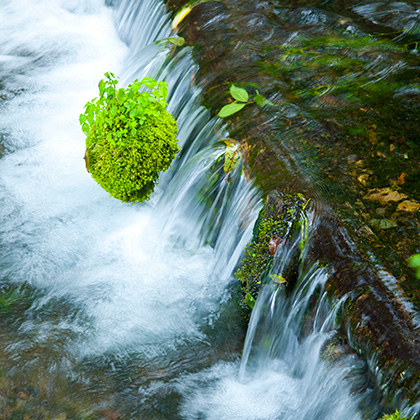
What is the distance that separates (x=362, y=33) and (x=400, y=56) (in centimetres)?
56

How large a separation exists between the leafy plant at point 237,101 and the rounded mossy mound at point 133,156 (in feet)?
1.55

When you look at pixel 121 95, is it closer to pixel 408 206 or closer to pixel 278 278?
pixel 278 278

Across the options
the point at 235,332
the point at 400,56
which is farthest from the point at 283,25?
the point at 235,332

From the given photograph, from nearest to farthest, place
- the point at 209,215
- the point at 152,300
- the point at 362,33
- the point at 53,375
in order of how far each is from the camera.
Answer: the point at 53,375 < the point at 152,300 < the point at 209,215 < the point at 362,33

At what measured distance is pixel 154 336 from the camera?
11.9 ft

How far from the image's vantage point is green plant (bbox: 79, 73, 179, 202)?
374 centimetres

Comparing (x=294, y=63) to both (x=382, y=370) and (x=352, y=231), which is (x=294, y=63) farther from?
(x=382, y=370)

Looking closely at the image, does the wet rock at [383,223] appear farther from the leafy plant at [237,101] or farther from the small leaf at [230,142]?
the leafy plant at [237,101]

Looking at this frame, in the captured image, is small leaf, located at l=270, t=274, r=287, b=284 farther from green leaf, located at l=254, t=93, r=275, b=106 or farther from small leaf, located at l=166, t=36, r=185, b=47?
small leaf, located at l=166, t=36, r=185, b=47

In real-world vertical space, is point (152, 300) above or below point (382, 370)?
below

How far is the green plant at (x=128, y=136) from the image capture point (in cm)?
374

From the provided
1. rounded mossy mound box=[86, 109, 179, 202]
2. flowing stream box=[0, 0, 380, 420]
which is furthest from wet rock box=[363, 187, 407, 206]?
rounded mossy mound box=[86, 109, 179, 202]

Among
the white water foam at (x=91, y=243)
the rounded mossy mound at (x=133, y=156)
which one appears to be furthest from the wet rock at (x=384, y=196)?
the rounded mossy mound at (x=133, y=156)

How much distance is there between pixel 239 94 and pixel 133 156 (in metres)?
1.12
